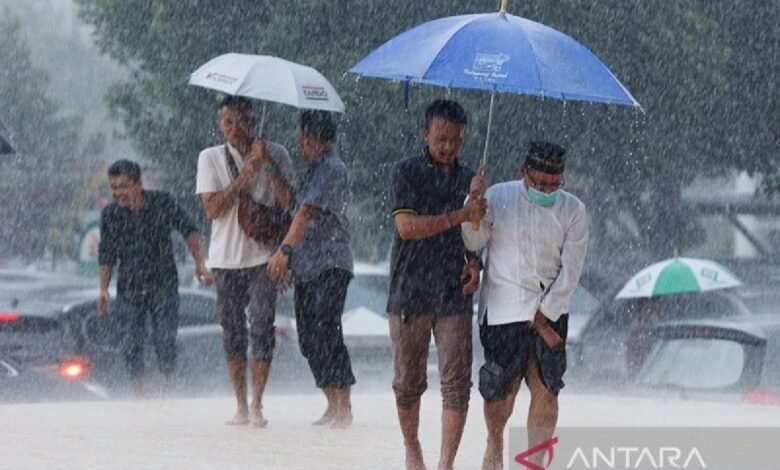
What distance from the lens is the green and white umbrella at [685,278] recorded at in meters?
13.9

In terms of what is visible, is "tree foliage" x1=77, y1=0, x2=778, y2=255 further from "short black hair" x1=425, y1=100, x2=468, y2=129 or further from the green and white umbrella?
"short black hair" x1=425, y1=100, x2=468, y2=129

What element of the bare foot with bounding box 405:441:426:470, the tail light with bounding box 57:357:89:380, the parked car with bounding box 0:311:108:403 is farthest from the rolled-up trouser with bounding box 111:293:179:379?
the bare foot with bounding box 405:441:426:470

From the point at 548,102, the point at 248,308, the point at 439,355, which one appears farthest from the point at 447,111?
the point at 548,102

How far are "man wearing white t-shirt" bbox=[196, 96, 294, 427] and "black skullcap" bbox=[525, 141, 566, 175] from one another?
2522 millimetres

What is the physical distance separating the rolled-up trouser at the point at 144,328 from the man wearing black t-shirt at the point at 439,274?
414 centimetres

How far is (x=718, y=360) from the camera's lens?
13453 millimetres

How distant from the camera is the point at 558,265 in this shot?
840 centimetres

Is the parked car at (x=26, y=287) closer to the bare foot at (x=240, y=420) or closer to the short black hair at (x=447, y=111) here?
the bare foot at (x=240, y=420)

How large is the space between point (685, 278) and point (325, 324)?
4031 mm

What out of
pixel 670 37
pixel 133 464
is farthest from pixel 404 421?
pixel 670 37

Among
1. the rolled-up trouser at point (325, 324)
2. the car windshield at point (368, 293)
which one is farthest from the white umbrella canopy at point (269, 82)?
the car windshield at point (368, 293)

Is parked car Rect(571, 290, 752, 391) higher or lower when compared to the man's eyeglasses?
lower

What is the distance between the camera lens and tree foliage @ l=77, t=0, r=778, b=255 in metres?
23.2

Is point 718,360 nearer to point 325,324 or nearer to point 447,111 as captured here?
point 325,324
